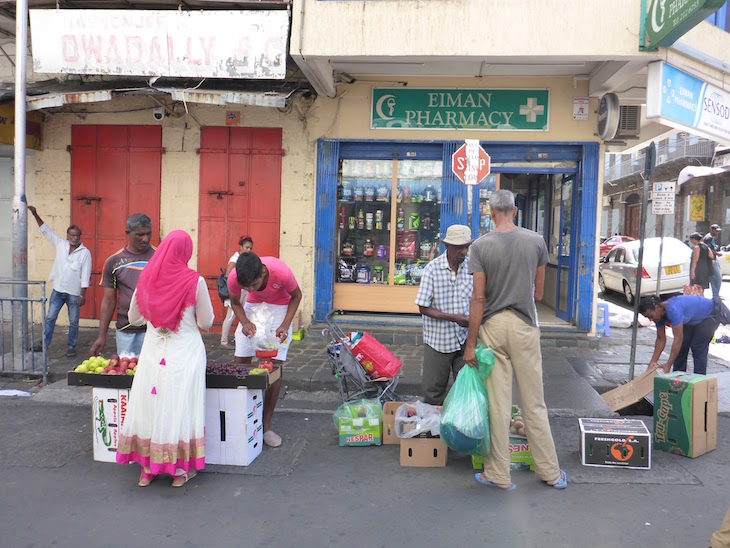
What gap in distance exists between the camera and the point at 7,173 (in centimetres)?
1029

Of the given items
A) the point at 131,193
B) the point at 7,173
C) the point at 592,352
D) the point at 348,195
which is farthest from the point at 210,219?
the point at 592,352

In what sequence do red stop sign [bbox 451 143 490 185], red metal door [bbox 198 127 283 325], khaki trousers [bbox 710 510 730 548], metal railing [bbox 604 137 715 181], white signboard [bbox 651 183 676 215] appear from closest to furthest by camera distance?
1. khaki trousers [bbox 710 510 730 548]
2. red stop sign [bbox 451 143 490 185]
3. red metal door [bbox 198 127 283 325]
4. white signboard [bbox 651 183 676 215]
5. metal railing [bbox 604 137 715 181]

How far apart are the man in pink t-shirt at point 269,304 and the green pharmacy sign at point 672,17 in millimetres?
5003

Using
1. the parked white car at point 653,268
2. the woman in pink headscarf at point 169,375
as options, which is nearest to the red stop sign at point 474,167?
the woman in pink headscarf at point 169,375

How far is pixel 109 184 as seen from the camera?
9.88m

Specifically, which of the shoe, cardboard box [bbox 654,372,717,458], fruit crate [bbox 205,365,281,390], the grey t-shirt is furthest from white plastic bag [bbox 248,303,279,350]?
cardboard box [bbox 654,372,717,458]

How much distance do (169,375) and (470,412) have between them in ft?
6.90

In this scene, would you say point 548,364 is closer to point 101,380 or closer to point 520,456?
point 520,456

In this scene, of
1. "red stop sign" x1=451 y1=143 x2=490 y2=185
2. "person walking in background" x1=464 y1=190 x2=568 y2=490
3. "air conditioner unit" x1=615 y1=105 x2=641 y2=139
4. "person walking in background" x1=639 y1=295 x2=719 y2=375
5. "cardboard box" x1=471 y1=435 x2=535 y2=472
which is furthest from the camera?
"air conditioner unit" x1=615 y1=105 x2=641 y2=139

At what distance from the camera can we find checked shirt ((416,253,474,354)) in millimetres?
5152

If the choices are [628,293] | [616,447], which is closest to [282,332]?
[616,447]

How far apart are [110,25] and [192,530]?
278 inches

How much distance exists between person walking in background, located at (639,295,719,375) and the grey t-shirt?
84.9 inches

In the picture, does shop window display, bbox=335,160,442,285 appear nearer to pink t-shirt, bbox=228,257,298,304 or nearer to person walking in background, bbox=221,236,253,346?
person walking in background, bbox=221,236,253,346
